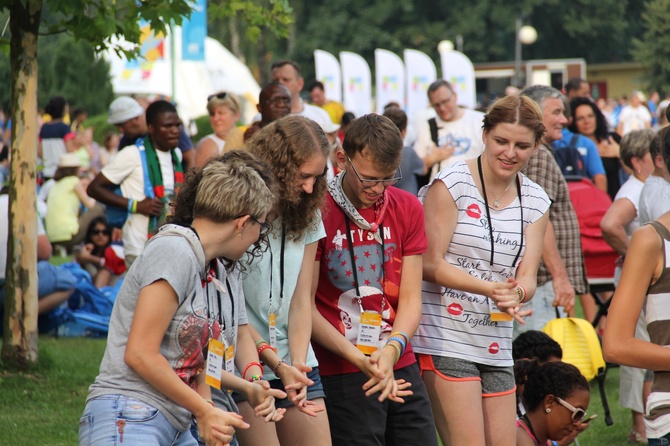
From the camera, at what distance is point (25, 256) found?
7387 mm

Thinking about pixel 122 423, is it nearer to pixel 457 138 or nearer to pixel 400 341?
pixel 400 341

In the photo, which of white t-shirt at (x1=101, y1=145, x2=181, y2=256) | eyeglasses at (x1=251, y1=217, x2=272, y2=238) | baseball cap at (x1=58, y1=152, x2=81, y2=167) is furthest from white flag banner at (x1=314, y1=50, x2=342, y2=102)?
eyeglasses at (x1=251, y1=217, x2=272, y2=238)

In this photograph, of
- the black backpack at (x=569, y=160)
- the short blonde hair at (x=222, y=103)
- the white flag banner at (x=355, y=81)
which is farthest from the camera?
the white flag banner at (x=355, y=81)

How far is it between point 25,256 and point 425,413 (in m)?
4.08

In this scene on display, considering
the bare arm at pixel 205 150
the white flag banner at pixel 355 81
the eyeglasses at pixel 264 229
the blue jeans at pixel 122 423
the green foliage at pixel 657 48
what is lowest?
the blue jeans at pixel 122 423

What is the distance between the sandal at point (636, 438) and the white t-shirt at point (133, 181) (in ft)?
12.9

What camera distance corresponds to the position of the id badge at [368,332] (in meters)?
4.23

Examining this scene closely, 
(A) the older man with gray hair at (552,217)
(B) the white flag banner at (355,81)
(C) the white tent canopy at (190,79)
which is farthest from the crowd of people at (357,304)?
(B) the white flag banner at (355,81)

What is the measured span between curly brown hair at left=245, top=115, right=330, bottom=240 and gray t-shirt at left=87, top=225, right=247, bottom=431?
68 cm

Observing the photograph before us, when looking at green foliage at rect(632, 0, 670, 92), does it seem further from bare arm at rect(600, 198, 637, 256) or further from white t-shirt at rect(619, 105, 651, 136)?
bare arm at rect(600, 198, 637, 256)

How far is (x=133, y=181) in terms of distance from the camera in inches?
318

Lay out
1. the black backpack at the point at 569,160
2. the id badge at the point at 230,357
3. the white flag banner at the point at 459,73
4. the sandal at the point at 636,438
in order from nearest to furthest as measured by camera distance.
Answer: the id badge at the point at 230,357 < the sandal at the point at 636,438 < the black backpack at the point at 569,160 < the white flag banner at the point at 459,73

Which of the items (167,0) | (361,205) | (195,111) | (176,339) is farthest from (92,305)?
(195,111)

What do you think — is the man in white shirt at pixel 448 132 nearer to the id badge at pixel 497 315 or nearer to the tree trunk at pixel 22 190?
the tree trunk at pixel 22 190
